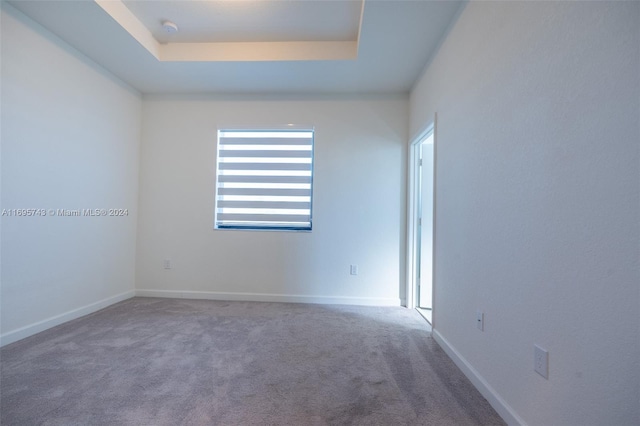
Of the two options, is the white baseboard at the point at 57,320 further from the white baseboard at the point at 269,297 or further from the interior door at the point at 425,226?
Answer: the interior door at the point at 425,226

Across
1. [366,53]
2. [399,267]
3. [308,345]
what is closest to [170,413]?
[308,345]

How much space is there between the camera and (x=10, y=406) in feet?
4.58

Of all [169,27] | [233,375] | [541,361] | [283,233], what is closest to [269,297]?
[283,233]

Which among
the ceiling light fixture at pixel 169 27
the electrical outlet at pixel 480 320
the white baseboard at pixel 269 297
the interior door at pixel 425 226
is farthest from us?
the white baseboard at pixel 269 297

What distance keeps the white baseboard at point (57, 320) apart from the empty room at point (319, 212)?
0.02 m

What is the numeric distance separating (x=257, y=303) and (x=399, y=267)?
1.79 metres

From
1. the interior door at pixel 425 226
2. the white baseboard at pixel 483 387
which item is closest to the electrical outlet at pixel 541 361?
the white baseboard at pixel 483 387

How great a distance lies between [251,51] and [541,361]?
10.5ft

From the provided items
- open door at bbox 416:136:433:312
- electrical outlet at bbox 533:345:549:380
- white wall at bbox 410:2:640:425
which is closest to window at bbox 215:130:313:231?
open door at bbox 416:136:433:312

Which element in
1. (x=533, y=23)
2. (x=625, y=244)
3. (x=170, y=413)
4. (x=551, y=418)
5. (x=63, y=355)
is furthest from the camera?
(x=63, y=355)

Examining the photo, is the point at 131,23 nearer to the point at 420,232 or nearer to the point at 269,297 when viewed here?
the point at 269,297

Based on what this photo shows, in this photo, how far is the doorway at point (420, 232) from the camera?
3.09 m

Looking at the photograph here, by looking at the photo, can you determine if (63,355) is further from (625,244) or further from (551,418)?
(625,244)

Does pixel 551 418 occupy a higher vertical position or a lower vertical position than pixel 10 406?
higher
